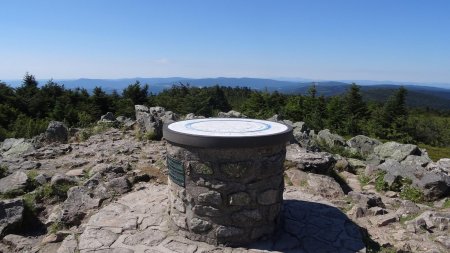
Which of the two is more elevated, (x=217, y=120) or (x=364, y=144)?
(x=217, y=120)

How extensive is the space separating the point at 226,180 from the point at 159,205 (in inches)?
84.3

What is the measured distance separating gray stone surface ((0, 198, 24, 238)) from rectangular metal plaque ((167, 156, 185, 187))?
3.18 metres

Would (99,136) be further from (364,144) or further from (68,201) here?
(364,144)

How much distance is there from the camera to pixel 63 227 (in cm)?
670

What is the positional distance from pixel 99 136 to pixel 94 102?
24.1 m

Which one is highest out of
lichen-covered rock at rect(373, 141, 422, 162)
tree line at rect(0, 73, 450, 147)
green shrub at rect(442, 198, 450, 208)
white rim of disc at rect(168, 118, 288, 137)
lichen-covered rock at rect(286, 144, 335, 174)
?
white rim of disc at rect(168, 118, 288, 137)

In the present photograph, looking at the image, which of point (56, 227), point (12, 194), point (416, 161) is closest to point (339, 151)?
point (416, 161)

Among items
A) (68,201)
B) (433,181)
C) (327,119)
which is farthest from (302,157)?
(327,119)

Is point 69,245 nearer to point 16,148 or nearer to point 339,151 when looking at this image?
point 16,148

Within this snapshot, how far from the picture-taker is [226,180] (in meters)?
5.34

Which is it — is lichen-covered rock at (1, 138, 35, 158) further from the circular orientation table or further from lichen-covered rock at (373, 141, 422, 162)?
lichen-covered rock at (373, 141, 422, 162)

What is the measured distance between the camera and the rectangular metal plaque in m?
5.59

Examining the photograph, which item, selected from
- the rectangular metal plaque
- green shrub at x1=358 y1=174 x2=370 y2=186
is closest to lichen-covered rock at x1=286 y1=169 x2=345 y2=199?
green shrub at x1=358 y1=174 x2=370 y2=186

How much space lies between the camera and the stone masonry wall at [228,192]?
17.4 ft
